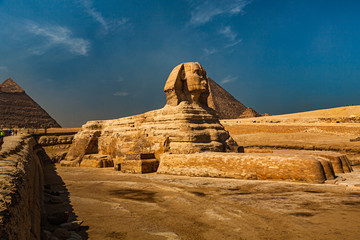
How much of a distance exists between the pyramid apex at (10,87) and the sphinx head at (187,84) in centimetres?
6796

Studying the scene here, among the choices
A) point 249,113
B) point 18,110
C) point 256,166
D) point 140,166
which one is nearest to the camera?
point 256,166

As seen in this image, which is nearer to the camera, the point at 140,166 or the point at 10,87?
the point at 140,166

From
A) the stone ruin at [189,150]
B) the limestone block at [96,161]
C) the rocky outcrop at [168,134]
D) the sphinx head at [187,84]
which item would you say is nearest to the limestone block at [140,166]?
the stone ruin at [189,150]

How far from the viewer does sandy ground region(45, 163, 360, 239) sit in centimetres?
303

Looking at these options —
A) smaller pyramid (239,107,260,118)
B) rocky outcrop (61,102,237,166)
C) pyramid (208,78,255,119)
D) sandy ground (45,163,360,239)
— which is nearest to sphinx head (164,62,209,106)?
rocky outcrop (61,102,237,166)

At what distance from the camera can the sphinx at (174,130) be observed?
8070mm

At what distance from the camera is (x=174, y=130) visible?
8.29 metres

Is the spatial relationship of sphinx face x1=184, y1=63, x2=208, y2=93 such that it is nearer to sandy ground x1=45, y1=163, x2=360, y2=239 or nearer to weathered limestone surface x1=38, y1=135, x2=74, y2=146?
sandy ground x1=45, y1=163, x2=360, y2=239

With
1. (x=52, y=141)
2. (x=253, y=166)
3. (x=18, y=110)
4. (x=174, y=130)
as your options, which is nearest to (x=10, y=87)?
(x=18, y=110)

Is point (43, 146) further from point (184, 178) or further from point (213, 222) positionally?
point (213, 222)

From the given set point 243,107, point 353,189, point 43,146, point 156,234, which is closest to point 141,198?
point 156,234

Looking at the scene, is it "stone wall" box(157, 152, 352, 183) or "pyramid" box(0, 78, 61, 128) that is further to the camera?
"pyramid" box(0, 78, 61, 128)

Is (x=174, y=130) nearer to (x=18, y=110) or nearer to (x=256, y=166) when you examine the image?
(x=256, y=166)

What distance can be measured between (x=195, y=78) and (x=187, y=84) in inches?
16.3
